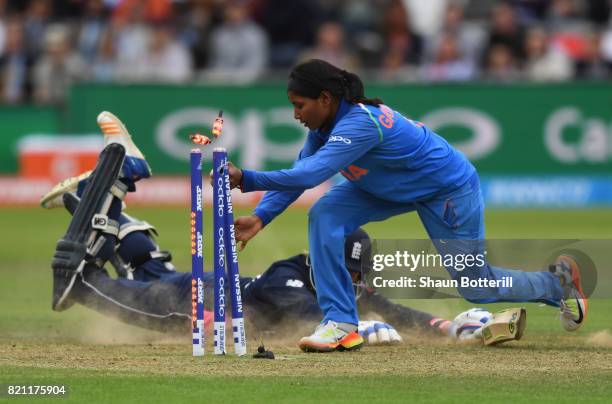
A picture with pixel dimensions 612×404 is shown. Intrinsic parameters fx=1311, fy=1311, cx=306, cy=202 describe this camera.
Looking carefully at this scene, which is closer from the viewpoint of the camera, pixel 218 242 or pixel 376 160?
pixel 218 242

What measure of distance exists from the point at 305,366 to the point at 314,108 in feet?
5.40

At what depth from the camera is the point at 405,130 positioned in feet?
27.7

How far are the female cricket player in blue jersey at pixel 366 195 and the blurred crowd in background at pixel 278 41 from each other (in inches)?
492

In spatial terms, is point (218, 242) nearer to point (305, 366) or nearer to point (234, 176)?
point (234, 176)

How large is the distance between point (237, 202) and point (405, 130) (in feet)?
38.4

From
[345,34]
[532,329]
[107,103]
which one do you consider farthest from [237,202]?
[532,329]

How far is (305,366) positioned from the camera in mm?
7699

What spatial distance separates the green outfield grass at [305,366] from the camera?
267 inches

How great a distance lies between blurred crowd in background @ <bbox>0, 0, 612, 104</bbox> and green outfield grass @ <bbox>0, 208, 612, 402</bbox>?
10560mm

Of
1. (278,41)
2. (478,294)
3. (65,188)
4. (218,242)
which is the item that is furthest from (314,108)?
(278,41)

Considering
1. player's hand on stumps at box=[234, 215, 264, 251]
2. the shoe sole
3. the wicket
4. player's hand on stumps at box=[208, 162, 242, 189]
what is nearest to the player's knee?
player's hand on stumps at box=[234, 215, 264, 251]

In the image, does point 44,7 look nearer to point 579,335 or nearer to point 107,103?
point 107,103

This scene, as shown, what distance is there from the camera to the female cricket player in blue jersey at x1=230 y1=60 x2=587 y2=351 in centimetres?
818

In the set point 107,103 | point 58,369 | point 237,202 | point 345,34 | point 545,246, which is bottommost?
point 58,369
